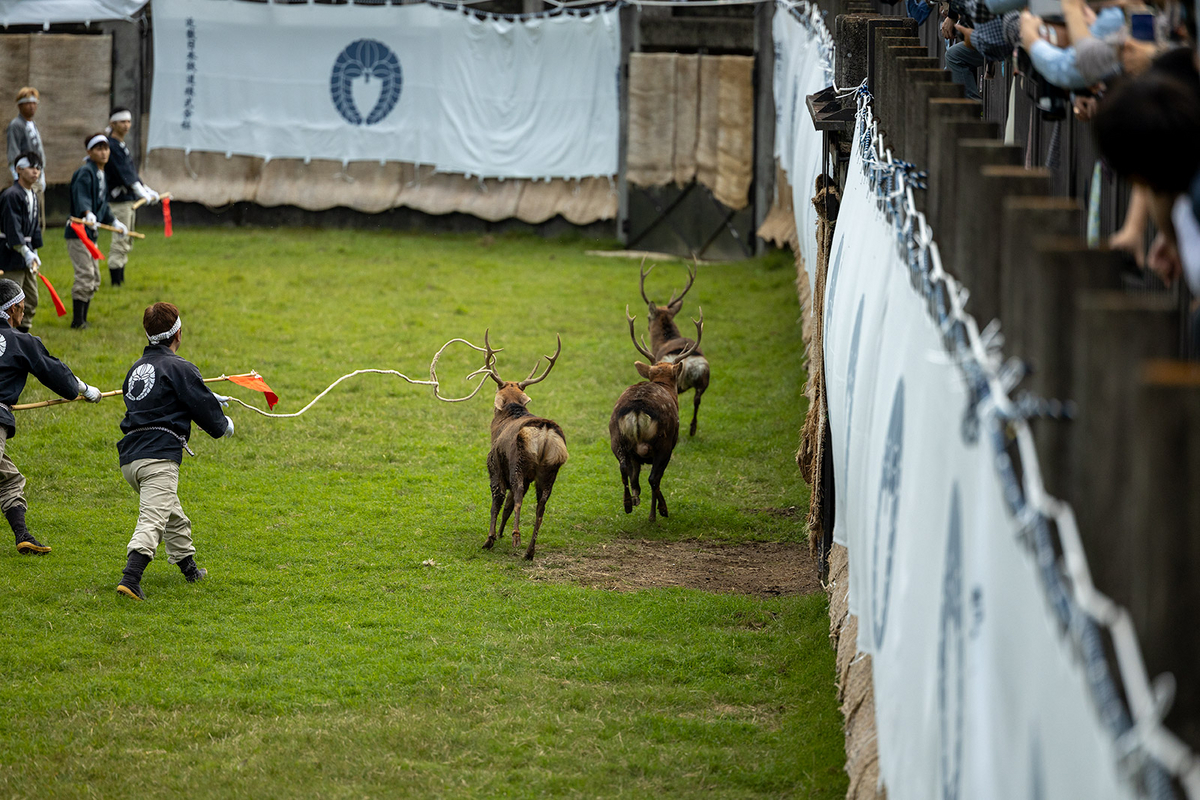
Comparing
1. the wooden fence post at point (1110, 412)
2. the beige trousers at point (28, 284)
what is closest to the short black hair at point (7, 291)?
the beige trousers at point (28, 284)

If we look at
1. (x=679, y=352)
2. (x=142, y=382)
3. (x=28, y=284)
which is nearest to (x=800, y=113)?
(x=679, y=352)

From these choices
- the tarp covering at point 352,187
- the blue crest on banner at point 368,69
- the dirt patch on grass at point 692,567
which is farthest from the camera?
the tarp covering at point 352,187

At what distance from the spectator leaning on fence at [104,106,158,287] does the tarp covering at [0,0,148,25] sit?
12.6ft

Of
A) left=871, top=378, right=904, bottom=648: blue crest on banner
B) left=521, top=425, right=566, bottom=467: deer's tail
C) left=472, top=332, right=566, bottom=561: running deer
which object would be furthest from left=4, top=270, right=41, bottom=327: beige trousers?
left=871, top=378, right=904, bottom=648: blue crest on banner

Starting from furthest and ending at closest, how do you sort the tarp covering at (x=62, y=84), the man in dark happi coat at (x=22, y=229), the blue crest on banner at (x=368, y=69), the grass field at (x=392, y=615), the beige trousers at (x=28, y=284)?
1. the blue crest on banner at (x=368, y=69)
2. the tarp covering at (x=62, y=84)
3. the beige trousers at (x=28, y=284)
4. the man in dark happi coat at (x=22, y=229)
5. the grass field at (x=392, y=615)

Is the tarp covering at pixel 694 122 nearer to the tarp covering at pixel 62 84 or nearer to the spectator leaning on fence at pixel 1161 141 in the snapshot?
the tarp covering at pixel 62 84

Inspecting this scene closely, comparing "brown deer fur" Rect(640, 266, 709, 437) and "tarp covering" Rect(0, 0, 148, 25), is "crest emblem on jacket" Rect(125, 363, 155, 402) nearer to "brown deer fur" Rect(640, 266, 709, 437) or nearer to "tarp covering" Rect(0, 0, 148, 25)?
"brown deer fur" Rect(640, 266, 709, 437)

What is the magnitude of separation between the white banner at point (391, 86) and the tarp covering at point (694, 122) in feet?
1.54

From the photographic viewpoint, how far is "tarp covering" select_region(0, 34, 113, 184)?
18391 millimetres

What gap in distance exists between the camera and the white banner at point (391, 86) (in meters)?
18.5

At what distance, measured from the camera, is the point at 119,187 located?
14.6 meters

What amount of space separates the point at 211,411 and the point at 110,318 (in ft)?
23.6

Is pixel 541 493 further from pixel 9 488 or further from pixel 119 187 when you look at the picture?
pixel 119 187

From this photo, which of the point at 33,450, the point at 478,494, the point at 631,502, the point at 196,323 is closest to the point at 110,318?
the point at 196,323
